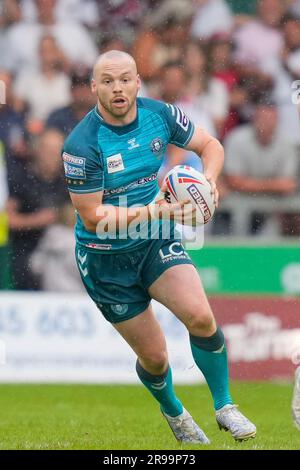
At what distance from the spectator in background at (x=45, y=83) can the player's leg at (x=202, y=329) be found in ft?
17.4

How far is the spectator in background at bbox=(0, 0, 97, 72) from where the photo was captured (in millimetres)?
12102

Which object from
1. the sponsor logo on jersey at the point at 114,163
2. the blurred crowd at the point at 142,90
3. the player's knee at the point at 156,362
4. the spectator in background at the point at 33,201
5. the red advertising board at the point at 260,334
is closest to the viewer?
the sponsor logo on jersey at the point at 114,163

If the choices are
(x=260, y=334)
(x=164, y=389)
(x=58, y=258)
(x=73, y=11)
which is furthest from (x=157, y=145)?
(x=73, y=11)

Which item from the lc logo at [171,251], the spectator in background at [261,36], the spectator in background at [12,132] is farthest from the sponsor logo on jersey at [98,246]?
the spectator in background at [261,36]

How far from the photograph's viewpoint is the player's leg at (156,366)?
277 inches

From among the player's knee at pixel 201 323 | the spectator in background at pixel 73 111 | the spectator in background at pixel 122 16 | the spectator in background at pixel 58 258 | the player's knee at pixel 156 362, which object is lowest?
the spectator in background at pixel 58 258

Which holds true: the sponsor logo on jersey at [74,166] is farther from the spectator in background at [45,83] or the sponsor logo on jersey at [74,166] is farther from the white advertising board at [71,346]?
the spectator in background at [45,83]

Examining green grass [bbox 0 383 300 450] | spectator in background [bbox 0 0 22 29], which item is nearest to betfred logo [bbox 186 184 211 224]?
green grass [bbox 0 383 300 450]

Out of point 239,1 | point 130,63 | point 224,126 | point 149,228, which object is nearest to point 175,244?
point 149,228

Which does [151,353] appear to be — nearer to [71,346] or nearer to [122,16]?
[71,346]

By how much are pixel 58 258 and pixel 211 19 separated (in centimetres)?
324

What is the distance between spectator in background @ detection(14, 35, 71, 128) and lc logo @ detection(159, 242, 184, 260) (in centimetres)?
510

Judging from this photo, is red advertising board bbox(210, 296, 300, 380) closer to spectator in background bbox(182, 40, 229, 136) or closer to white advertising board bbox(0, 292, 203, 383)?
white advertising board bbox(0, 292, 203, 383)

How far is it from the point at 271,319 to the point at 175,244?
4009 mm
